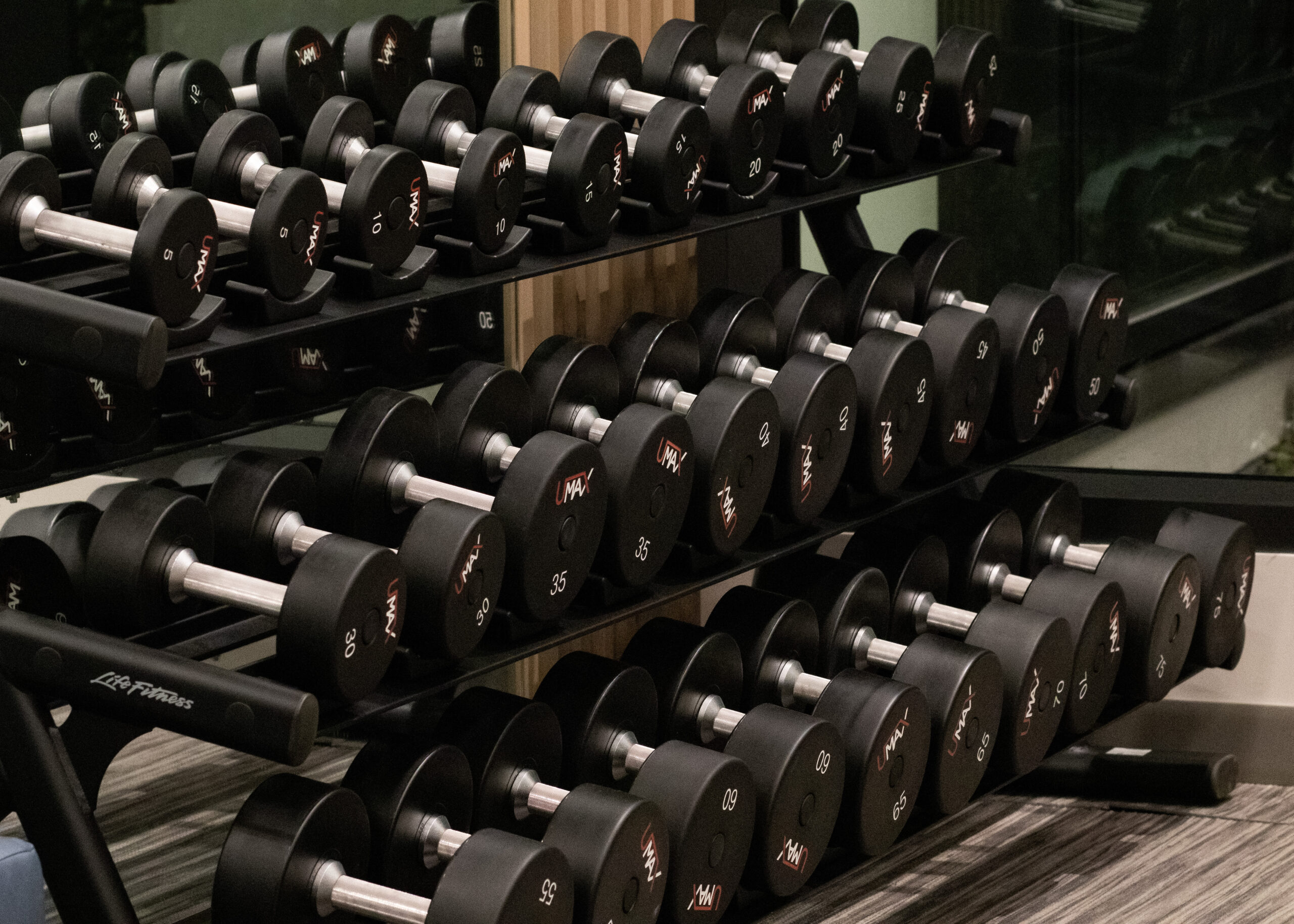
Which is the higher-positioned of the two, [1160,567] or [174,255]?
[174,255]

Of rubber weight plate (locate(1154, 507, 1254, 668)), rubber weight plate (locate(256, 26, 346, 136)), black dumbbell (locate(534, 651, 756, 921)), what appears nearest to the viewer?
black dumbbell (locate(534, 651, 756, 921))

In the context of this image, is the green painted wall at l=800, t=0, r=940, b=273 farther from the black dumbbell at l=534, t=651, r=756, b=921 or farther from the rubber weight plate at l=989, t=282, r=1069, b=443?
the black dumbbell at l=534, t=651, r=756, b=921

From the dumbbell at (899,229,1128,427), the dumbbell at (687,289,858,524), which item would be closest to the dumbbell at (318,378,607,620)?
the dumbbell at (687,289,858,524)

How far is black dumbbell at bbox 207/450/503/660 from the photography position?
208cm

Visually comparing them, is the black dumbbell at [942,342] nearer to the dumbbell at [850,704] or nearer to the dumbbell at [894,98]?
the dumbbell at [894,98]

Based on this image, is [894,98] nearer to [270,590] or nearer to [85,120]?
[85,120]

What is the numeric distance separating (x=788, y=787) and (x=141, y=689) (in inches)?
36.2

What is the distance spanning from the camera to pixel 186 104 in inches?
95.4

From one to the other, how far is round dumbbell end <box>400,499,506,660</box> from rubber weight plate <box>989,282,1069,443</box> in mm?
1157

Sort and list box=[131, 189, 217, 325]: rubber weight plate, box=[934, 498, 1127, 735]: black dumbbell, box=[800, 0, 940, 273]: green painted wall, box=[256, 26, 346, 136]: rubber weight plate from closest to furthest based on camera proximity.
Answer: box=[131, 189, 217, 325]: rubber weight plate
box=[256, 26, 346, 136]: rubber weight plate
box=[934, 498, 1127, 735]: black dumbbell
box=[800, 0, 940, 273]: green painted wall

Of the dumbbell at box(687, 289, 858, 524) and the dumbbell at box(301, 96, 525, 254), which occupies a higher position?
the dumbbell at box(301, 96, 525, 254)

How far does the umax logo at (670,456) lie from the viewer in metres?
2.35

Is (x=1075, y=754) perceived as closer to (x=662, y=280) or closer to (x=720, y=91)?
(x=662, y=280)

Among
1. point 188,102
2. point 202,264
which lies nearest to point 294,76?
point 188,102
